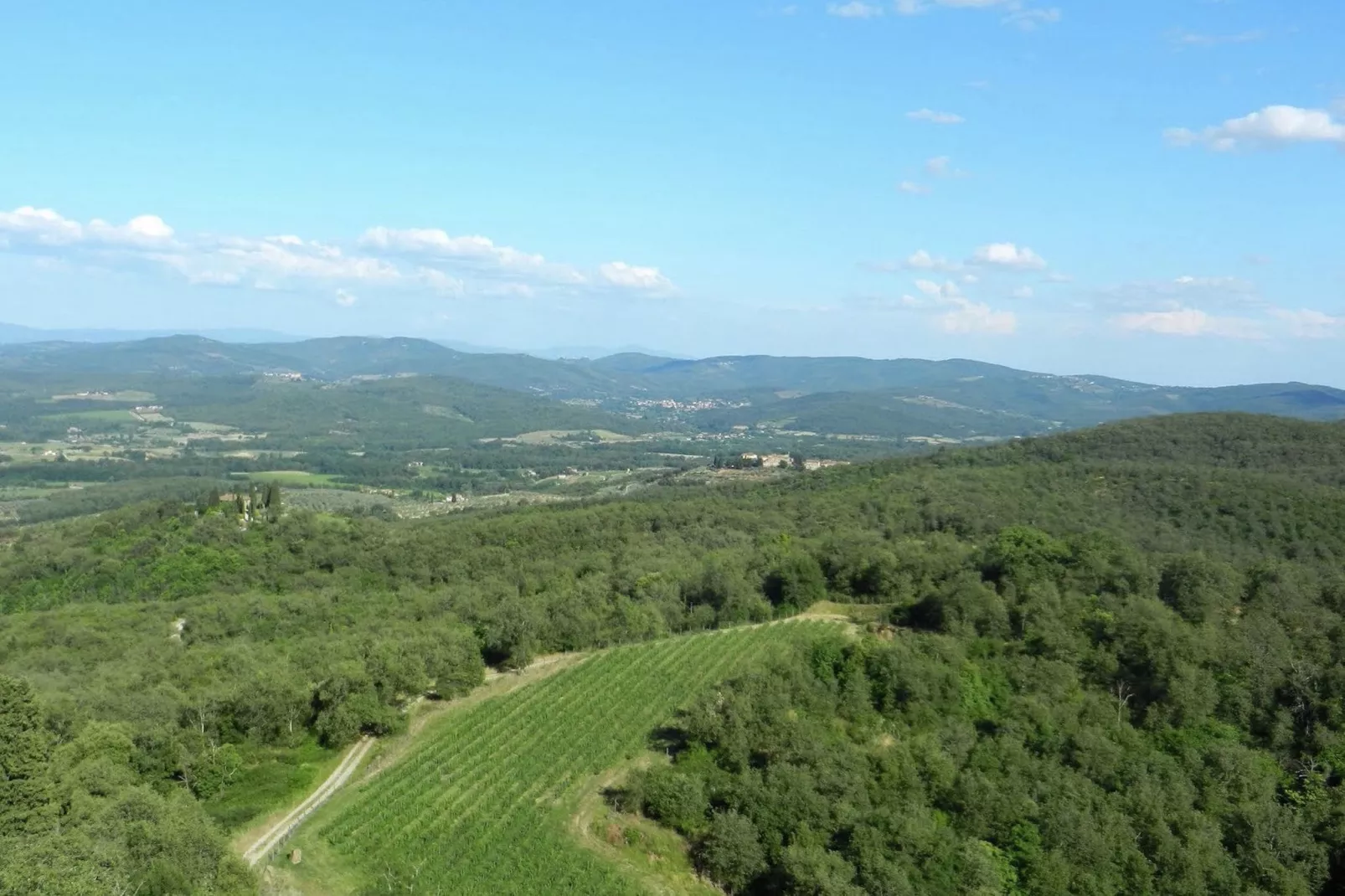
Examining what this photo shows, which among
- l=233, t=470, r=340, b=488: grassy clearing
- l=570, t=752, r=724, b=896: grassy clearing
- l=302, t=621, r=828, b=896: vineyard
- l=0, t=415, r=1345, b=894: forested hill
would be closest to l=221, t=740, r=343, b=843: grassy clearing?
l=0, t=415, r=1345, b=894: forested hill

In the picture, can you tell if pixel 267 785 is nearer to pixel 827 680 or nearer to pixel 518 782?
pixel 518 782

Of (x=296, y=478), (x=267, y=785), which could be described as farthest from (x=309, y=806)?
(x=296, y=478)

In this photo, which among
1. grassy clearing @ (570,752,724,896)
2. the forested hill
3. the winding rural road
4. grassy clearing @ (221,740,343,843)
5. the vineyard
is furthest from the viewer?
grassy clearing @ (221,740,343,843)

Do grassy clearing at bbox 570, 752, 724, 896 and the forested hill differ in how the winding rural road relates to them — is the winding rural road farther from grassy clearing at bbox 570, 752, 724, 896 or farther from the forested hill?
grassy clearing at bbox 570, 752, 724, 896

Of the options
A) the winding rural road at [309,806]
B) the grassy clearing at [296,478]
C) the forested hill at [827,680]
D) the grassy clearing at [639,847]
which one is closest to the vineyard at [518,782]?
the grassy clearing at [639,847]

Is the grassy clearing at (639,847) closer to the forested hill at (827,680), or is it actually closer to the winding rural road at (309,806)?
the forested hill at (827,680)

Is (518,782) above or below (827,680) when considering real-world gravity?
below

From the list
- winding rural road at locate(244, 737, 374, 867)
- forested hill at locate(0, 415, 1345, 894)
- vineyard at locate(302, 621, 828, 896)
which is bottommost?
Result: winding rural road at locate(244, 737, 374, 867)

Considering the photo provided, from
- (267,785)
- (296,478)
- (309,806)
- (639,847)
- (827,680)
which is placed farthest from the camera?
(296,478)
